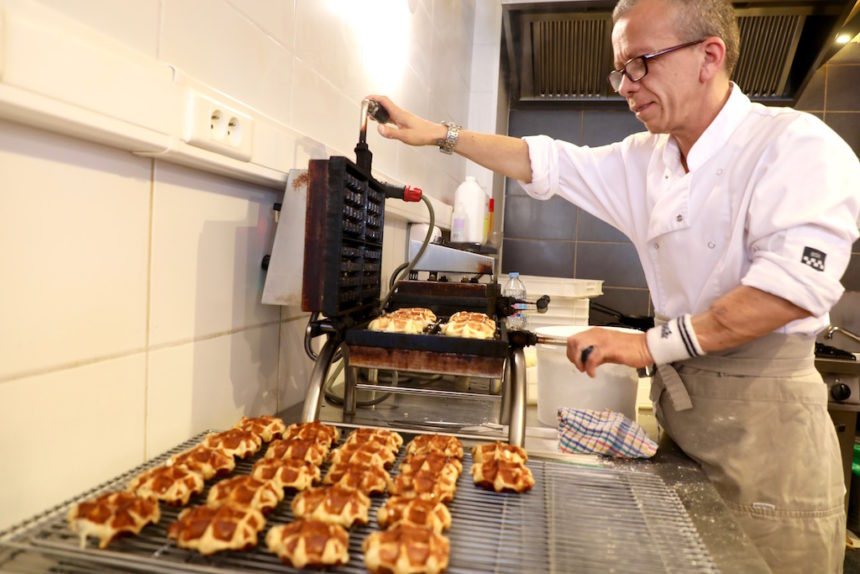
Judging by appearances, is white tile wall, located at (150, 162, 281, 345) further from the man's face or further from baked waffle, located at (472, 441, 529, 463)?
the man's face

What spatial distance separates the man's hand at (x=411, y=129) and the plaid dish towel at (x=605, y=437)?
3.24ft

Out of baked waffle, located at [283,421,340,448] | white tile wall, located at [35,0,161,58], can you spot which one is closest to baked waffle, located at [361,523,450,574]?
baked waffle, located at [283,421,340,448]

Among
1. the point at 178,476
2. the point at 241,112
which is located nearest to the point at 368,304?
the point at 241,112

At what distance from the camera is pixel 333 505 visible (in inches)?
33.7

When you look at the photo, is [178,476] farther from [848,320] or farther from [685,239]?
[848,320]

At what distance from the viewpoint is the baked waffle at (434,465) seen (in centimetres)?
102

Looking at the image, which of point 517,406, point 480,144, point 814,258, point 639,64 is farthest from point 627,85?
point 517,406

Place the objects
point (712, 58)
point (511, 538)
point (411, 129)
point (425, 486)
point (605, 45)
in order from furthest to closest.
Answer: point (605, 45), point (411, 129), point (712, 58), point (425, 486), point (511, 538)

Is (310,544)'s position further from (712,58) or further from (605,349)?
(712,58)

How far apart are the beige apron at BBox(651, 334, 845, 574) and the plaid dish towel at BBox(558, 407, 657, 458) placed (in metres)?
0.19

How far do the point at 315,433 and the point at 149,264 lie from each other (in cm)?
44

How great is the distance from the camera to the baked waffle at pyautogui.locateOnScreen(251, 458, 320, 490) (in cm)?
95

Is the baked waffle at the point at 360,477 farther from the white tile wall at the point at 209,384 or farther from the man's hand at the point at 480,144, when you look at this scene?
the man's hand at the point at 480,144

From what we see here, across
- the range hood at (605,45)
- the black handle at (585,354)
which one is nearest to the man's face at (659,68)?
the black handle at (585,354)
